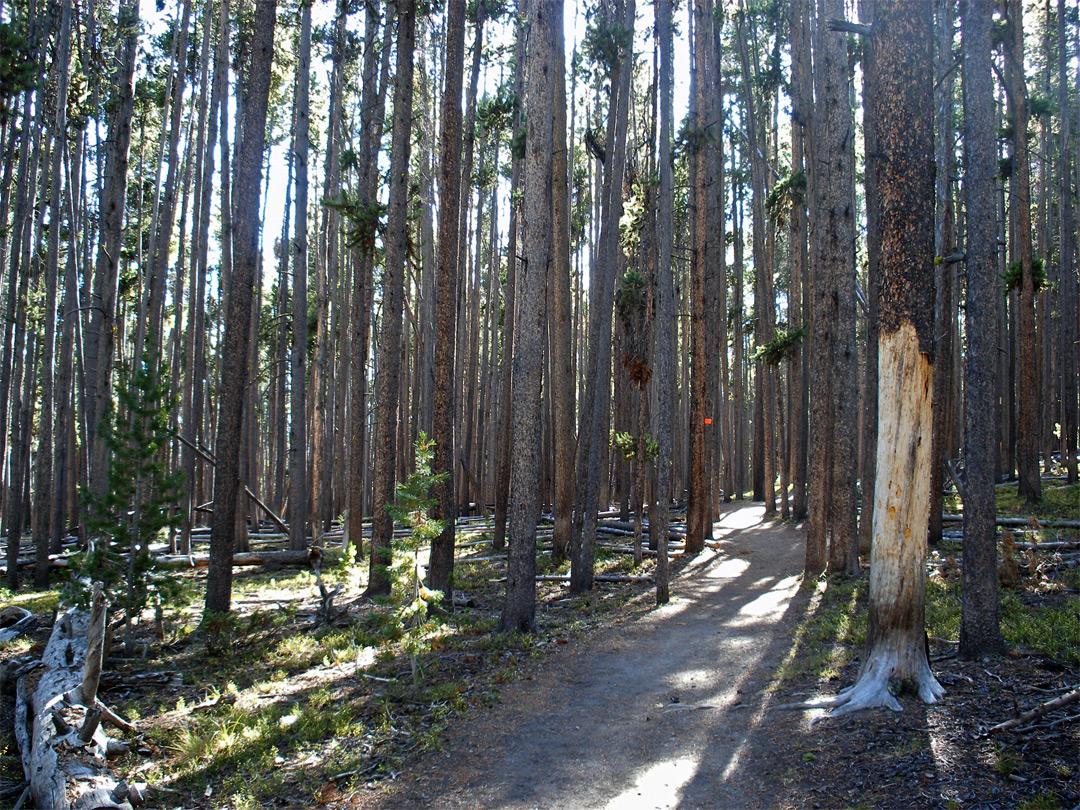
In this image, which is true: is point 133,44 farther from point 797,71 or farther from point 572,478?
point 797,71

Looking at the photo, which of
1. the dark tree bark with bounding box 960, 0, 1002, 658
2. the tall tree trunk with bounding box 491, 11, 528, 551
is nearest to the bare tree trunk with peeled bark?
the tall tree trunk with bounding box 491, 11, 528, 551

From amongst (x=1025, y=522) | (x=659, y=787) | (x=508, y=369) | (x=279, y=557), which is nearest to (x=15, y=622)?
(x=279, y=557)

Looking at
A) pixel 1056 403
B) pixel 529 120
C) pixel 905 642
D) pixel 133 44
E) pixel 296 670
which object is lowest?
pixel 296 670

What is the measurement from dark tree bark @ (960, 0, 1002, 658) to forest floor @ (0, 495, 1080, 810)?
1.52 feet

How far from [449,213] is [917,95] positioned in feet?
19.4

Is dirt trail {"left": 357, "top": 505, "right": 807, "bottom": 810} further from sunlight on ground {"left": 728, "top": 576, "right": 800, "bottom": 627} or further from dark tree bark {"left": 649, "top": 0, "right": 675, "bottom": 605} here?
dark tree bark {"left": 649, "top": 0, "right": 675, "bottom": 605}

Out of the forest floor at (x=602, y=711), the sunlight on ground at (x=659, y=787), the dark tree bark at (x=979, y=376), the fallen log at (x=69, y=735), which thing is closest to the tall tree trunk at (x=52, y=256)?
the forest floor at (x=602, y=711)

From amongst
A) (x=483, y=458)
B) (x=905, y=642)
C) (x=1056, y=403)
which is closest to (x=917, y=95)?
(x=905, y=642)

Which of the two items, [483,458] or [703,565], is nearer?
[703,565]

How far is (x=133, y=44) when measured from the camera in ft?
44.8

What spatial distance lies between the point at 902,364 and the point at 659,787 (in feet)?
11.1

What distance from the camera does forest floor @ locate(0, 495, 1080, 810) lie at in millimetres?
4203

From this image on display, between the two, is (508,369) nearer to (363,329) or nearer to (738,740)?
(363,329)

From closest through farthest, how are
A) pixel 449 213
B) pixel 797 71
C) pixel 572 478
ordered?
pixel 449 213 → pixel 572 478 → pixel 797 71
